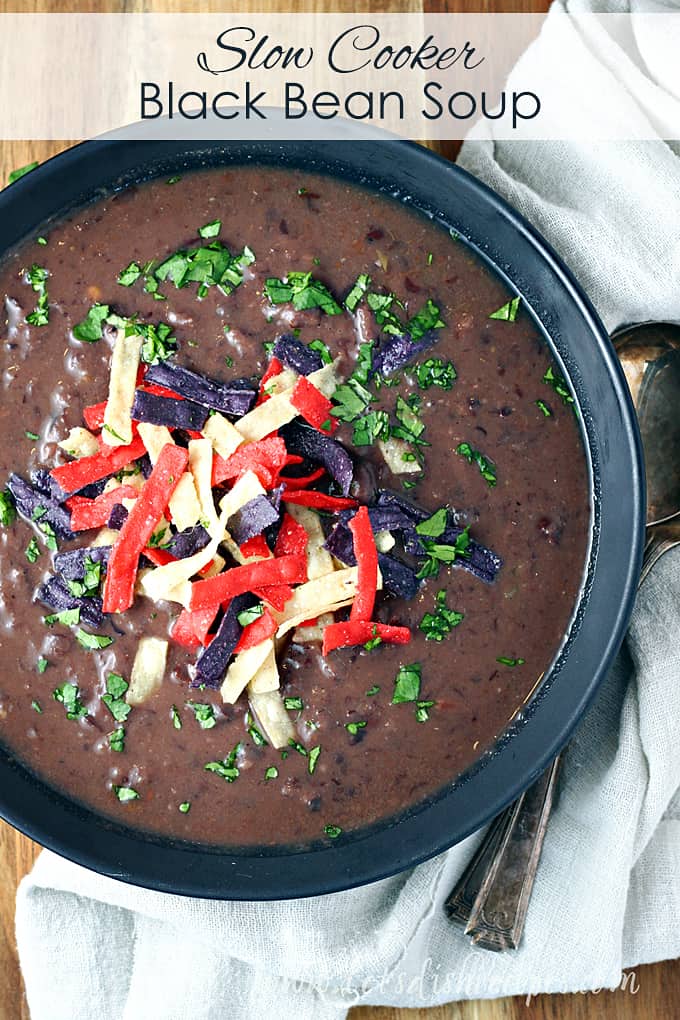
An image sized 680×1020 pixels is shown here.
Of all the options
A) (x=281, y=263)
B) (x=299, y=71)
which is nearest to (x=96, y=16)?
(x=299, y=71)

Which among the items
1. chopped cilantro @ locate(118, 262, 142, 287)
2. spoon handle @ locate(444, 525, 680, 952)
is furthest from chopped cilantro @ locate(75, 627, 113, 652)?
spoon handle @ locate(444, 525, 680, 952)

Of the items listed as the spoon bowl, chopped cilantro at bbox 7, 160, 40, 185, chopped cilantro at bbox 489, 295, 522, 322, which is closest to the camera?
chopped cilantro at bbox 489, 295, 522, 322

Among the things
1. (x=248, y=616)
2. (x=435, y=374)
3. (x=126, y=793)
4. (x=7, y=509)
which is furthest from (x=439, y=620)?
(x=7, y=509)

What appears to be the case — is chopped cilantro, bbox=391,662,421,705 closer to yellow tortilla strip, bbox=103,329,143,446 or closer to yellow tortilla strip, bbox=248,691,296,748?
yellow tortilla strip, bbox=248,691,296,748

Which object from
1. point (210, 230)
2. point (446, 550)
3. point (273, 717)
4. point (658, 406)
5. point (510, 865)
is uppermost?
point (210, 230)

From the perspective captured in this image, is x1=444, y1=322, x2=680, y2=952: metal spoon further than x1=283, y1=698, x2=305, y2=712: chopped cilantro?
Yes

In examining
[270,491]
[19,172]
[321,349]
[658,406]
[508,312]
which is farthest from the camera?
[658,406]

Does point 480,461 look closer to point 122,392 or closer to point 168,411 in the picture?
point 168,411

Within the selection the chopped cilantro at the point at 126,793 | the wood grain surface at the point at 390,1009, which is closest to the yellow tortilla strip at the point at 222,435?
the chopped cilantro at the point at 126,793
